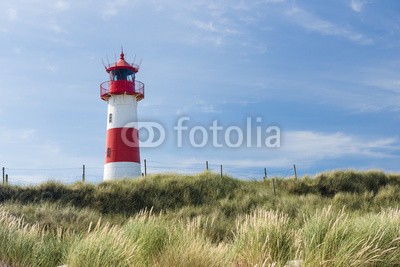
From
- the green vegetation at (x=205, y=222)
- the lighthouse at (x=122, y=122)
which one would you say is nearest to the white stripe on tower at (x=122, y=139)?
the lighthouse at (x=122, y=122)

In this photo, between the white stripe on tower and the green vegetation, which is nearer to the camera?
the green vegetation

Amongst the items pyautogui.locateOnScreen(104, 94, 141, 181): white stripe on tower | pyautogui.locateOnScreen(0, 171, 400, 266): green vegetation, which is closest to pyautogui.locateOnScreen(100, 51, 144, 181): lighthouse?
pyautogui.locateOnScreen(104, 94, 141, 181): white stripe on tower

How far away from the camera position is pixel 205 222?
32.8 ft

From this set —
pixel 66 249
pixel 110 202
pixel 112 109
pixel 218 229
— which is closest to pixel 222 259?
pixel 66 249

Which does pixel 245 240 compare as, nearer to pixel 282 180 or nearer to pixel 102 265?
pixel 102 265

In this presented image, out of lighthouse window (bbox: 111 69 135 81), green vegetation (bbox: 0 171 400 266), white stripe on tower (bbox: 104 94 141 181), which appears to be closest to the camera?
green vegetation (bbox: 0 171 400 266)

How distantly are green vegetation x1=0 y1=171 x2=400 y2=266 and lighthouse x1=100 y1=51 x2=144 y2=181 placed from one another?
4.20 m

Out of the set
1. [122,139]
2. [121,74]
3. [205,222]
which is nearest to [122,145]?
[122,139]

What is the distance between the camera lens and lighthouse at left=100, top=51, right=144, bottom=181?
29.0m

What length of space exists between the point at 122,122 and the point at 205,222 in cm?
2104

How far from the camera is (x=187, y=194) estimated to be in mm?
23172

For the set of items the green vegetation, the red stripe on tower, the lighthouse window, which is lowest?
the green vegetation

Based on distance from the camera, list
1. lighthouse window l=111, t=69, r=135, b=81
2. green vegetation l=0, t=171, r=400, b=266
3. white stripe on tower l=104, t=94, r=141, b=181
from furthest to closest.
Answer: lighthouse window l=111, t=69, r=135, b=81 → white stripe on tower l=104, t=94, r=141, b=181 → green vegetation l=0, t=171, r=400, b=266

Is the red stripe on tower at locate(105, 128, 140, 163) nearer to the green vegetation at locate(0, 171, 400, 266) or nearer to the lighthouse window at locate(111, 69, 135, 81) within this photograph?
the lighthouse window at locate(111, 69, 135, 81)
